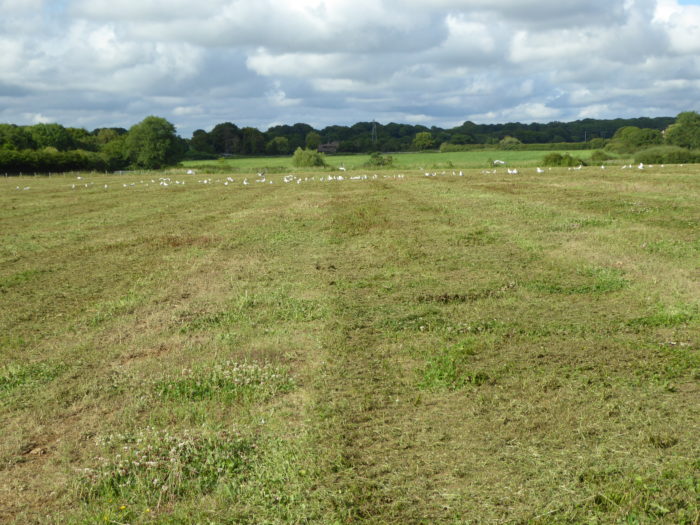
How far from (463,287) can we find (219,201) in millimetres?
20854

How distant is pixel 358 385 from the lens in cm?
609

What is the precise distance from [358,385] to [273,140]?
419 feet

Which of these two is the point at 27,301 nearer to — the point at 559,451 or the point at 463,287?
the point at 463,287

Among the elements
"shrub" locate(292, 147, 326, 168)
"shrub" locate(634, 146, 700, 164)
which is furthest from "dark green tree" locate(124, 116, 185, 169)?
"shrub" locate(634, 146, 700, 164)

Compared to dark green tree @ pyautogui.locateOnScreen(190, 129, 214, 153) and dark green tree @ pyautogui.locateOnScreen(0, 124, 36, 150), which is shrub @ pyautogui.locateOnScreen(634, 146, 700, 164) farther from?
dark green tree @ pyautogui.locateOnScreen(190, 129, 214, 153)

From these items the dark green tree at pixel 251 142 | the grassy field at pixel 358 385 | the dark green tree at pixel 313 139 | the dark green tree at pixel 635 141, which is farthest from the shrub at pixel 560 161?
the dark green tree at pixel 251 142

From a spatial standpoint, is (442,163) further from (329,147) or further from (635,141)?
(329,147)

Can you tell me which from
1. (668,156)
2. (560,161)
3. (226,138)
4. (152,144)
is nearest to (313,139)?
(226,138)

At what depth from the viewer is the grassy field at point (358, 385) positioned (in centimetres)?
421

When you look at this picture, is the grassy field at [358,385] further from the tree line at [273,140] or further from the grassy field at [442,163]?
the tree line at [273,140]

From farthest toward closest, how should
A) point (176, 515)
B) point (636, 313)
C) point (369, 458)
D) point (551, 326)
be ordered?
point (636, 313)
point (551, 326)
point (369, 458)
point (176, 515)

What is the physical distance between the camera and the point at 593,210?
1903 cm

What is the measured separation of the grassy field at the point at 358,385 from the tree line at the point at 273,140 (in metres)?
63.7

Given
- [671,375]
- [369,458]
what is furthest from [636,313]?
[369,458]
